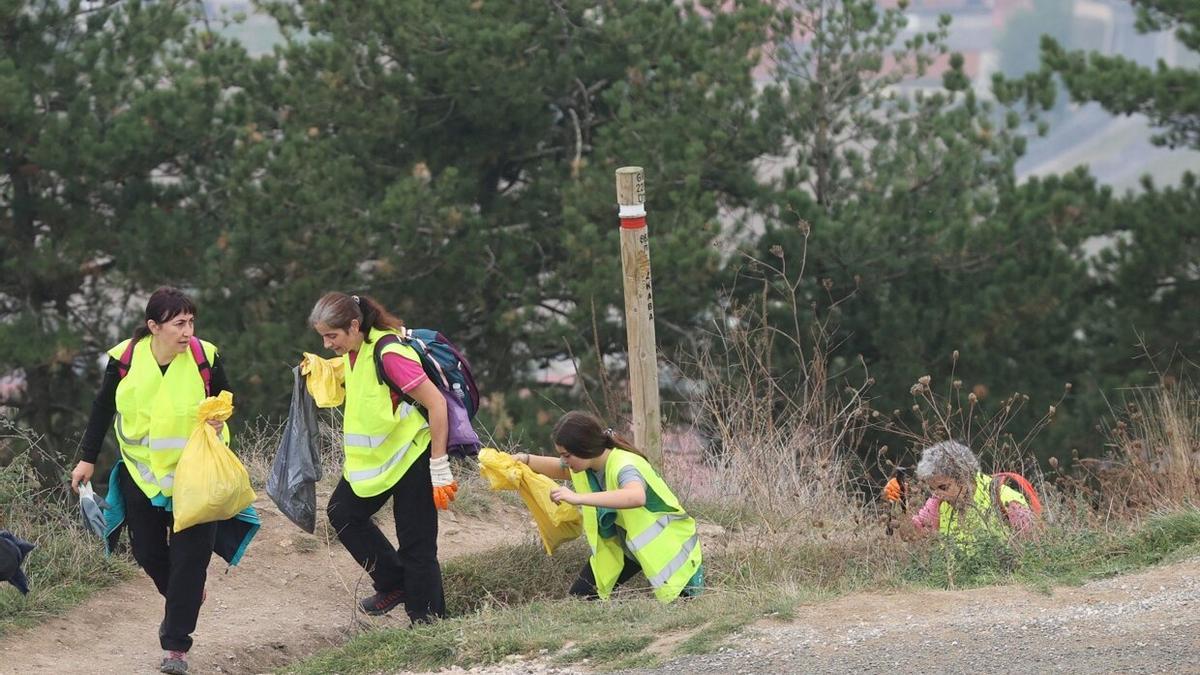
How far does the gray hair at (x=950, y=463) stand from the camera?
627 centimetres

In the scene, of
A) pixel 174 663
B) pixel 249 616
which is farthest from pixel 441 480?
pixel 249 616

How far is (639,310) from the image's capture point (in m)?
7.30

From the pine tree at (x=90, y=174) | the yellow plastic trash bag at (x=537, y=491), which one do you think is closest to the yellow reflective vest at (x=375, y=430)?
the yellow plastic trash bag at (x=537, y=491)

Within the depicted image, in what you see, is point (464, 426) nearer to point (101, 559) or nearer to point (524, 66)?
point (101, 559)

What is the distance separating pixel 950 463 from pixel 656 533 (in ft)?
3.82

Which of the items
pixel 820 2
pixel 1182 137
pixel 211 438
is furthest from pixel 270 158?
pixel 211 438

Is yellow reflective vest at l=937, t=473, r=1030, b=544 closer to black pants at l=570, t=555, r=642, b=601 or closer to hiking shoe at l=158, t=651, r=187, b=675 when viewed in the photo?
black pants at l=570, t=555, r=642, b=601

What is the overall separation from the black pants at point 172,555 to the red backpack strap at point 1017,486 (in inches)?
113

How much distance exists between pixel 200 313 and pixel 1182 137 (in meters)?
10.3

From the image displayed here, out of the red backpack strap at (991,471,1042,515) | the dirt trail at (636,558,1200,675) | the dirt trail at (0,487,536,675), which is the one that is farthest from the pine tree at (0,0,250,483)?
the dirt trail at (636,558,1200,675)

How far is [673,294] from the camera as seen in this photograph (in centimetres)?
1582

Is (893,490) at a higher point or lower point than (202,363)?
lower

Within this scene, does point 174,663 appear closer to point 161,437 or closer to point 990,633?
point 161,437

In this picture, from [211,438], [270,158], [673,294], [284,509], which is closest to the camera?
[211,438]
